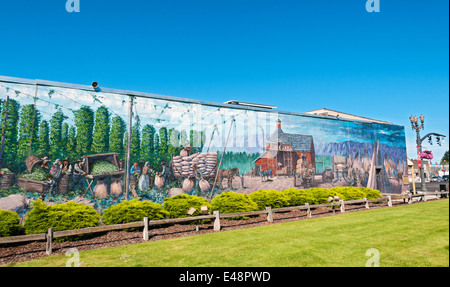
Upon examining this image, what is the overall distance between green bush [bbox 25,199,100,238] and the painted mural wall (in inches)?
81.5

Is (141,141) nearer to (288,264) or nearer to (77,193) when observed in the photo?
(77,193)

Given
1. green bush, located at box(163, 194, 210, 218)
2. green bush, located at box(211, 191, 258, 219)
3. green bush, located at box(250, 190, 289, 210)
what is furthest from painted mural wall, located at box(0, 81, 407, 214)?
green bush, located at box(211, 191, 258, 219)

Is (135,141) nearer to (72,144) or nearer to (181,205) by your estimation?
(72,144)

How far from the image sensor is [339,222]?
1277cm

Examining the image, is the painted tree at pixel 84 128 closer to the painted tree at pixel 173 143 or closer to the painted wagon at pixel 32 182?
the painted wagon at pixel 32 182

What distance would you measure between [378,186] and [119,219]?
2238 centimetres

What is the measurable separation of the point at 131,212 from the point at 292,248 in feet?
21.4

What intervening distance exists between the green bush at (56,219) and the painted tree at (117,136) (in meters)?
3.80

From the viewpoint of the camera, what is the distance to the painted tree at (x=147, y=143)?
14.6 metres

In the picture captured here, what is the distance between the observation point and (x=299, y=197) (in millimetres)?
17000

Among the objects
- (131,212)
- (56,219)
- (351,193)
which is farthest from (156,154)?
(351,193)

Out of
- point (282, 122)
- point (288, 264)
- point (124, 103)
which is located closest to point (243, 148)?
point (282, 122)

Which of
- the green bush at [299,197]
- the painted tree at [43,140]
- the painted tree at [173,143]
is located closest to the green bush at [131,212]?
the painted tree at [43,140]

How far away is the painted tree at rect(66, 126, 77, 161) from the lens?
12.8m
